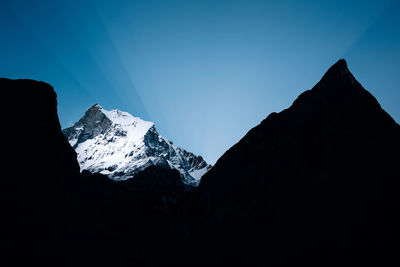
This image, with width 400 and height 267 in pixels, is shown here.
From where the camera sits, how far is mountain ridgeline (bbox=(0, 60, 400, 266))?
15.0 meters

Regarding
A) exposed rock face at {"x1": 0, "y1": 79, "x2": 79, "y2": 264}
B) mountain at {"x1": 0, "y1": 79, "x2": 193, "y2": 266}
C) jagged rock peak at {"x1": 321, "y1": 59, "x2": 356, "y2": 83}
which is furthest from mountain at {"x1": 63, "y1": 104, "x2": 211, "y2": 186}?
jagged rock peak at {"x1": 321, "y1": 59, "x2": 356, "y2": 83}

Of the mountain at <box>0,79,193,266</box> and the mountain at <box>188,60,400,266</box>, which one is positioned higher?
the mountain at <box>0,79,193,266</box>

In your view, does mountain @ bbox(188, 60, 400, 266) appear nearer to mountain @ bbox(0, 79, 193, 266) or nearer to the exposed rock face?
mountain @ bbox(0, 79, 193, 266)

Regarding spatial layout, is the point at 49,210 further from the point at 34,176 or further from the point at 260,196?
the point at 260,196

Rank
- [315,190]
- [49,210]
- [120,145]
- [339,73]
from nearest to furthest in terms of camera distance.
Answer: [315,190]
[339,73]
[49,210]
[120,145]

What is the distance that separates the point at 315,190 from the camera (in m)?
17.5

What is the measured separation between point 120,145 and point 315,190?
154 meters

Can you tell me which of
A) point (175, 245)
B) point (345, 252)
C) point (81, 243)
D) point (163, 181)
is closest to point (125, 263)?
point (81, 243)

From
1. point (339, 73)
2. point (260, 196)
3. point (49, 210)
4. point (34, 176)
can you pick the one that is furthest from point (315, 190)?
point (34, 176)

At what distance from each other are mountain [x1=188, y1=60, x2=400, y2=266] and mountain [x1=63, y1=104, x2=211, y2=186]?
95.2 m

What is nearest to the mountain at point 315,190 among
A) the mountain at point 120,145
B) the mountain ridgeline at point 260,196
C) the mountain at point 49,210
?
the mountain ridgeline at point 260,196

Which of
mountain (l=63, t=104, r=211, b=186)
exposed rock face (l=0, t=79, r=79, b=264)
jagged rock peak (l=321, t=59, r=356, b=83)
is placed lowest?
jagged rock peak (l=321, t=59, r=356, b=83)

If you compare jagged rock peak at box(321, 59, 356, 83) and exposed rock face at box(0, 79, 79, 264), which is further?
jagged rock peak at box(321, 59, 356, 83)

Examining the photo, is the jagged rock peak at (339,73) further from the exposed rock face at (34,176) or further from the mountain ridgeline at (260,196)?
the exposed rock face at (34,176)
